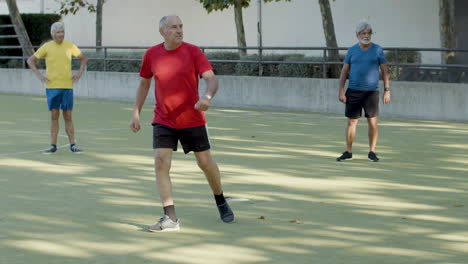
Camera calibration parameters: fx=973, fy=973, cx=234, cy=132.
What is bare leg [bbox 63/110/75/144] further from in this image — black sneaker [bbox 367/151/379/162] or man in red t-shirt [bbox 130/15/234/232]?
man in red t-shirt [bbox 130/15/234/232]

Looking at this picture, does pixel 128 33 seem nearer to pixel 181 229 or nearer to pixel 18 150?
pixel 18 150

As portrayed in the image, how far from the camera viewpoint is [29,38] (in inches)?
1395

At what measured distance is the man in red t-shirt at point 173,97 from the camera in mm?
7945

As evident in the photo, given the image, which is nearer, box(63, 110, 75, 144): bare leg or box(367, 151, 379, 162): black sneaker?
box(367, 151, 379, 162): black sneaker

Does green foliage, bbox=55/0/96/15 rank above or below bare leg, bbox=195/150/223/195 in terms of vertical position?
above

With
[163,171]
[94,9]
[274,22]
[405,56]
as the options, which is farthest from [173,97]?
[94,9]

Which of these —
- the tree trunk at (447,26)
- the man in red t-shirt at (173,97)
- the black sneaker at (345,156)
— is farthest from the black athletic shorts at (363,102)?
the tree trunk at (447,26)

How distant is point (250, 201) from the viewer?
951cm

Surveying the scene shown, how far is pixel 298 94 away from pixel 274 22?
8976 millimetres

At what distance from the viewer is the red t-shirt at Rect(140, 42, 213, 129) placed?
7988mm

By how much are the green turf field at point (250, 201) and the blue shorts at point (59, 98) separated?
68 centimetres

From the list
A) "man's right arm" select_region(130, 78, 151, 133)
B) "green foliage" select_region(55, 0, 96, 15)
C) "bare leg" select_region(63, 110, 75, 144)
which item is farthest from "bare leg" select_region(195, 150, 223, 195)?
"green foliage" select_region(55, 0, 96, 15)

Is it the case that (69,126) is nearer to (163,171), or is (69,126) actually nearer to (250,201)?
(250,201)

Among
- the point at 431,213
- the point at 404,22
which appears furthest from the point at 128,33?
the point at 431,213
